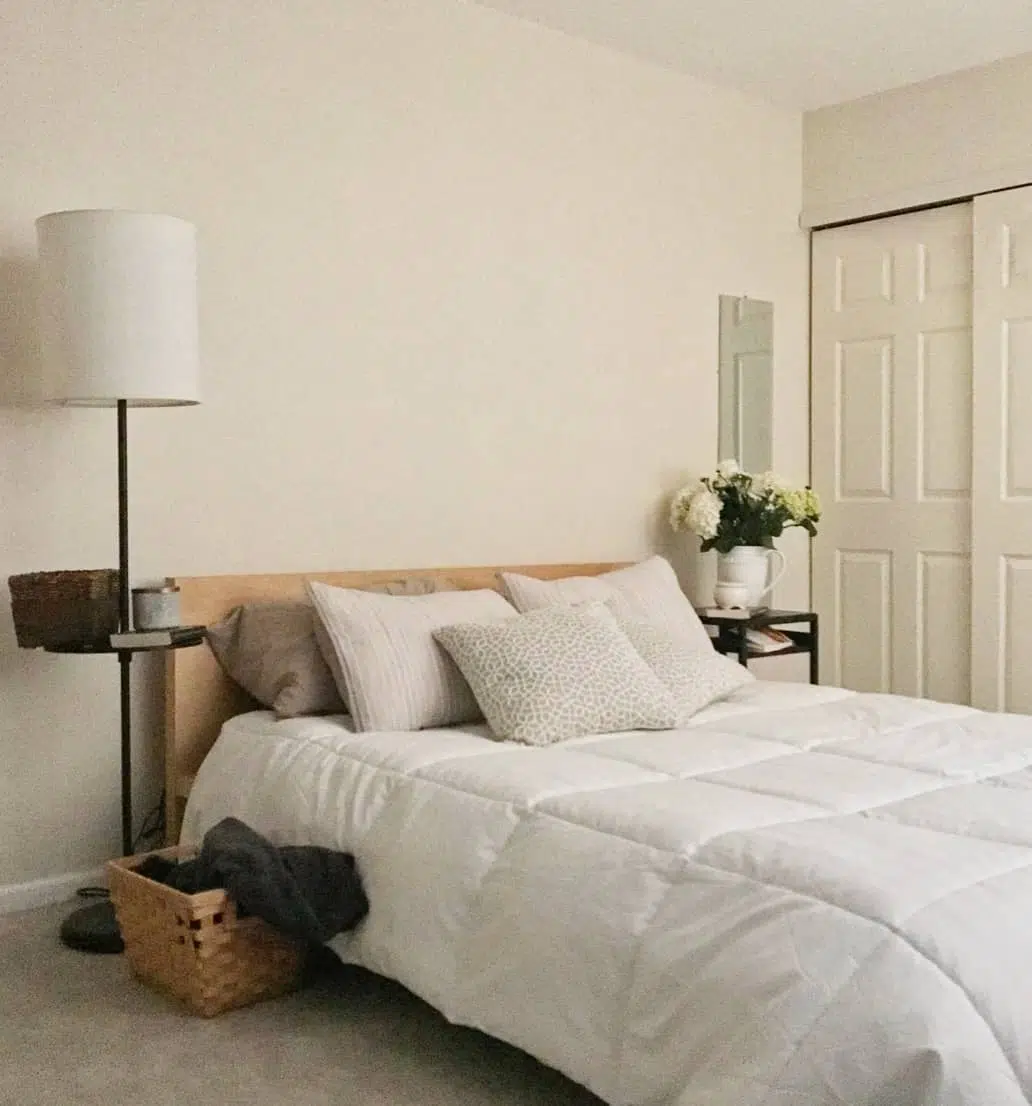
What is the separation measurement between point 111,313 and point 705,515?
2.09 metres

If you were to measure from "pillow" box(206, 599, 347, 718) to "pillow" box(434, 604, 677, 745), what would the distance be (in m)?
0.32

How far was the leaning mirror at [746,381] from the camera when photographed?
455 cm

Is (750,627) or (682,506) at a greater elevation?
(682,506)

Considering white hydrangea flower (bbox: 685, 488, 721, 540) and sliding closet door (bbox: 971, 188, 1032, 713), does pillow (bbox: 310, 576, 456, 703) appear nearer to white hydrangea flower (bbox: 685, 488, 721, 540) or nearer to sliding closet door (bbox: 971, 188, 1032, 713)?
white hydrangea flower (bbox: 685, 488, 721, 540)

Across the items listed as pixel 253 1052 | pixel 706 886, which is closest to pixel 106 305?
pixel 253 1052

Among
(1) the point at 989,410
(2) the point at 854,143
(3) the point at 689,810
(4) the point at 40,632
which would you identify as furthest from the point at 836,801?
(2) the point at 854,143

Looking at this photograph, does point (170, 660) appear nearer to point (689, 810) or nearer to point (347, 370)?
point (347, 370)

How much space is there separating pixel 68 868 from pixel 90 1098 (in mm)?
1092

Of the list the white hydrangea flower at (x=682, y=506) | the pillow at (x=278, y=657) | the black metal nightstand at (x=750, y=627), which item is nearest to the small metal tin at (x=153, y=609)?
the pillow at (x=278, y=657)

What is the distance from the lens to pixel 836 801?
7.00 ft

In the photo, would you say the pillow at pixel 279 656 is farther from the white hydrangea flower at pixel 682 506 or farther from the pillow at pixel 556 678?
the white hydrangea flower at pixel 682 506

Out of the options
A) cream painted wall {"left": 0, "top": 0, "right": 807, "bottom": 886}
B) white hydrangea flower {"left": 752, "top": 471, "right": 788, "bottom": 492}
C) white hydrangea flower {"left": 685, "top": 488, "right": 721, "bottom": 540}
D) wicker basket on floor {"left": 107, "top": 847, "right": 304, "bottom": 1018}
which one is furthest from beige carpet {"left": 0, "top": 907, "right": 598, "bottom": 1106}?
white hydrangea flower {"left": 752, "top": 471, "right": 788, "bottom": 492}

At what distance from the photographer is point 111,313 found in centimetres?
268

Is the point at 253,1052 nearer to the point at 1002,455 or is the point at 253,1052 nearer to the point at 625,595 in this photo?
the point at 625,595
